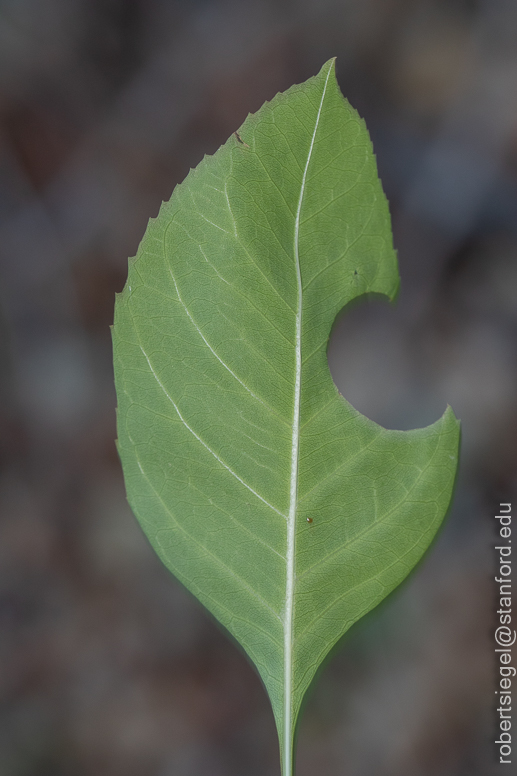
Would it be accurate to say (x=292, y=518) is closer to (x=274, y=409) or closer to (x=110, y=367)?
(x=274, y=409)

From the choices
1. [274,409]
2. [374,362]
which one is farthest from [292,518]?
[374,362]

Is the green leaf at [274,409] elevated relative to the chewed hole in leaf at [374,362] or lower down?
elevated

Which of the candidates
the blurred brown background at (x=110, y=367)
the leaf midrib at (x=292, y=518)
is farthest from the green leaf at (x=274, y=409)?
the blurred brown background at (x=110, y=367)

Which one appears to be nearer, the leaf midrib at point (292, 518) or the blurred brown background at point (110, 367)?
the leaf midrib at point (292, 518)

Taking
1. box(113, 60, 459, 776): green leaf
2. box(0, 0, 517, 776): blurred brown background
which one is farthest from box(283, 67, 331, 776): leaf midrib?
box(0, 0, 517, 776): blurred brown background

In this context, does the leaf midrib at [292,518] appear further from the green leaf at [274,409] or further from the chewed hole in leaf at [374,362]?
the chewed hole in leaf at [374,362]

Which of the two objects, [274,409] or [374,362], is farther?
[374,362]

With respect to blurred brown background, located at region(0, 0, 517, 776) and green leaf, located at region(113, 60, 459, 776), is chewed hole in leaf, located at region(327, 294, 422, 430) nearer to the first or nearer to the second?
blurred brown background, located at region(0, 0, 517, 776)
